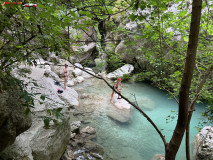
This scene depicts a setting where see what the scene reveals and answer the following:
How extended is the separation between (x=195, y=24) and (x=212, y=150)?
433cm

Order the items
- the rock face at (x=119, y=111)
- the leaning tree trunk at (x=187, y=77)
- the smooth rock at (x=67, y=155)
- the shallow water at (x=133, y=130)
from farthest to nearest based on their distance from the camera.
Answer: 1. the rock face at (x=119, y=111)
2. the shallow water at (x=133, y=130)
3. the smooth rock at (x=67, y=155)
4. the leaning tree trunk at (x=187, y=77)

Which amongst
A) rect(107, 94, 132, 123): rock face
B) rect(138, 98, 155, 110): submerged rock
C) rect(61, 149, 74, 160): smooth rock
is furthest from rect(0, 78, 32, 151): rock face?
rect(138, 98, 155, 110): submerged rock

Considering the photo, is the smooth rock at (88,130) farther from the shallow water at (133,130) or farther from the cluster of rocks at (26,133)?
the cluster of rocks at (26,133)

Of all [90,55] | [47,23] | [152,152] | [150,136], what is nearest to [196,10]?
[47,23]

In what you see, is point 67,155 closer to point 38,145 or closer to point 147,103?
point 38,145

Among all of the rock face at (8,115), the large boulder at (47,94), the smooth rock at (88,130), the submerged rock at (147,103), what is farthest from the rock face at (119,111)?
the rock face at (8,115)

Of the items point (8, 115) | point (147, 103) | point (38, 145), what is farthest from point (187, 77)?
point (147, 103)

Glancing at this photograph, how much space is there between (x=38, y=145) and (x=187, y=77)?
3053 mm

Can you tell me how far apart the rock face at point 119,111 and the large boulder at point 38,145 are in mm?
3751

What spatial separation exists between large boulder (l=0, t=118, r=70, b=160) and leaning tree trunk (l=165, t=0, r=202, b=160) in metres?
1.60

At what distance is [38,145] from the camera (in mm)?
2900

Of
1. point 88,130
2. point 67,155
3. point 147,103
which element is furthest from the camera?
point 147,103

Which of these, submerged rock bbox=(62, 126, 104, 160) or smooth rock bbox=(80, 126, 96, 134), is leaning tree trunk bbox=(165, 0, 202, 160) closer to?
submerged rock bbox=(62, 126, 104, 160)

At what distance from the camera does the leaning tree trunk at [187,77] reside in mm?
1207
